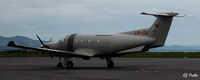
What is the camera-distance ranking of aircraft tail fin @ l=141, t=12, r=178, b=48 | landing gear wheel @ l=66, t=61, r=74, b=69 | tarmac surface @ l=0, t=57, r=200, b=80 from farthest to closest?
landing gear wheel @ l=66, t=61, r=74, b=69, aircraft tail fin @ l=141, t=12, r=178, b=48, tarmac surface @ l=0, t=57, r=200, b=80

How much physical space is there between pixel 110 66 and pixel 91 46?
7.85 feet

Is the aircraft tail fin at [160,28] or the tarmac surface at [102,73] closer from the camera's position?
the tarmac surface at [102,73]

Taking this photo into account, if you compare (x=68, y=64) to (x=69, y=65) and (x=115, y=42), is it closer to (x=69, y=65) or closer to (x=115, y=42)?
(x=69, y=65)

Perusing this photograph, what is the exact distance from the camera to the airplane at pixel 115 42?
97.9 ft

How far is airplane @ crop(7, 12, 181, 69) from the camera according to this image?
29844 mm

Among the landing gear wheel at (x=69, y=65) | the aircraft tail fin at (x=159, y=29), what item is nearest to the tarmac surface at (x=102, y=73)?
the landing gear wheel at (x=69, y=65)

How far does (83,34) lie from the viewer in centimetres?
3447

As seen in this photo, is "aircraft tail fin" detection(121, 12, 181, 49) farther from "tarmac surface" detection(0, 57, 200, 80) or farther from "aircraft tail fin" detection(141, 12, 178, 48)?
"tarmac surface" detection(0, 57, 200, 80)

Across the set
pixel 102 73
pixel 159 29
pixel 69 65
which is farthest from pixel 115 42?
pixel 102 73

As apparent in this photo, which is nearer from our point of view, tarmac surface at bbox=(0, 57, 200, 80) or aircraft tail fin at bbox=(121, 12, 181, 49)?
tarmac surface at bbox=(0, 57, 200, 80)

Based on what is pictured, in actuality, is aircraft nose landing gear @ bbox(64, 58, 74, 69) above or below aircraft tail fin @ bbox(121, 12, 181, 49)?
below

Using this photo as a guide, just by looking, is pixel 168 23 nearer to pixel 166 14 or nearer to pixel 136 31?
pixel 166 14

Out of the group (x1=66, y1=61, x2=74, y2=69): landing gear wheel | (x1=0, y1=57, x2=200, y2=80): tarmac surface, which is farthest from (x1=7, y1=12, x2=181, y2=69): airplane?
(x1=0, y1=57, x2=200, y2=80): tarmac surface

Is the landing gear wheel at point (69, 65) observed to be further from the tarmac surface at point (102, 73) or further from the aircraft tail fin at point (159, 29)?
the aircraft tail fin at point (159, 29)
